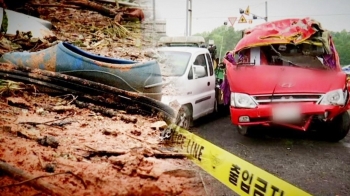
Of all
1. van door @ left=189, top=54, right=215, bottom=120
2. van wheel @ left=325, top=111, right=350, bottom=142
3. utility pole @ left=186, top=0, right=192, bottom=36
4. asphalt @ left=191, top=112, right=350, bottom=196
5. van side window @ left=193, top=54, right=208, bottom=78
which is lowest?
asphalt @ left=191, top=112, right=350, bottom=196

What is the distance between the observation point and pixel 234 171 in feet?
3.43

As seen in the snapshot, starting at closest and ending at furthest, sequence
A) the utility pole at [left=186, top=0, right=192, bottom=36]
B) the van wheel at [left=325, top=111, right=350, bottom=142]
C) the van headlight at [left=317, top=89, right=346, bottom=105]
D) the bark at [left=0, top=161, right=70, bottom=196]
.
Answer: the bark at [left=0, top=161, right=70, bottom=196] → the utility pole at [left=186, top=0, right=192, bottom=36] → the van headlight at [left=317, top=89, right=346, bottom=105] → the van wheel at [left=325, top=111, right=350, bottom=142]

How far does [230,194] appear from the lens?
1.49 meters

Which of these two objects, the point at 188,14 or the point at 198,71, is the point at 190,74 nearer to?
the point at 198,71

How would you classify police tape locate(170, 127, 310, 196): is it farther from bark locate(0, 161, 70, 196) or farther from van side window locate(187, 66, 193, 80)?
van side window locate(187, 66, 193, 80)

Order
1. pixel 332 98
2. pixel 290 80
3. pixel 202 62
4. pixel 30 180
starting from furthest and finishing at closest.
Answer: pixel 202 62
pixel 290 80
pixel 332 98
pixel 30 180

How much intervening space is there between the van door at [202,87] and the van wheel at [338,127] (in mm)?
979

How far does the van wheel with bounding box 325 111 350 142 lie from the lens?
7.89 feet

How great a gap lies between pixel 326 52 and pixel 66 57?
1838 millimetres

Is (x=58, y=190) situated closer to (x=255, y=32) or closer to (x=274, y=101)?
(x=274, y=101)

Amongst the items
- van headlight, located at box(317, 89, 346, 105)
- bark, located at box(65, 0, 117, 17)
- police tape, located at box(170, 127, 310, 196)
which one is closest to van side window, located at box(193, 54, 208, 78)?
van headlight, located at box(317, 89, 346, 105)

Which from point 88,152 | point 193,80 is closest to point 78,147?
point 88,152

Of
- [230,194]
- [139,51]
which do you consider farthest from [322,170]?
[139,51]

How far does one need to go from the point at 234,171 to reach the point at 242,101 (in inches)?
50.3
